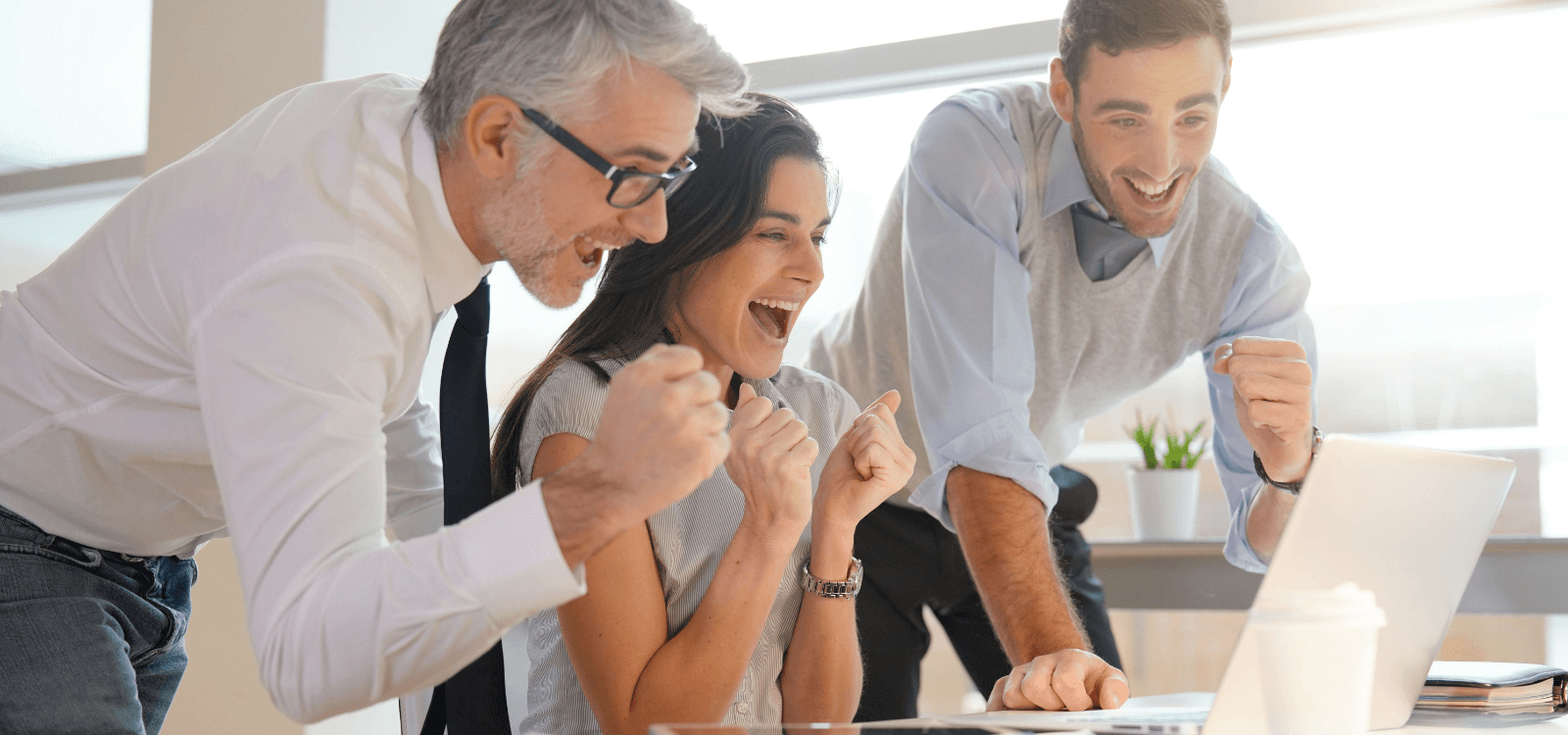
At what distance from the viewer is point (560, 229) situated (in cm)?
108

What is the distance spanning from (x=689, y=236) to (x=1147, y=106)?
0.69 m

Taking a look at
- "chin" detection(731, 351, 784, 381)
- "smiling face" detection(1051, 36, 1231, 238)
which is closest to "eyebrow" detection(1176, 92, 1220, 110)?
"smiling face" detection(1051, 36, 1231, 238)

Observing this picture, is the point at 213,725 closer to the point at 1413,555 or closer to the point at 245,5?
the point at 245,5

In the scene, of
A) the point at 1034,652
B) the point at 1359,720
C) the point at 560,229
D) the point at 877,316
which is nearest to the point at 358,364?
the point at 560,229

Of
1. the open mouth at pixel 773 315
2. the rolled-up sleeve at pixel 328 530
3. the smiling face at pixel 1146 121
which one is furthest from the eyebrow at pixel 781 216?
the rolled-up sleeve at pixel 328 530

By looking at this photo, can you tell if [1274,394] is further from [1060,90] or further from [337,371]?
[337,371]

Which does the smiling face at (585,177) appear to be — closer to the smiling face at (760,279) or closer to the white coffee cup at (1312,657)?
the smiling face at (760,279)

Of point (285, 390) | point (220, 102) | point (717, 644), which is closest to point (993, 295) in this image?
point (717, 644)

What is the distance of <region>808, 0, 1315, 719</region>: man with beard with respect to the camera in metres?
1.54

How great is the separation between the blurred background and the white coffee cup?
1.79 meters

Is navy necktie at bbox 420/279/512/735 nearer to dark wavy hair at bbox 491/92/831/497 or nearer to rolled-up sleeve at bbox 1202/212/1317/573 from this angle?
dark wavy hair at bbox 491/92/831/497

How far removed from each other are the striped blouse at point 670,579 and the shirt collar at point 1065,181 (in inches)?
29.3

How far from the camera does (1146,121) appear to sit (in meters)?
1.62

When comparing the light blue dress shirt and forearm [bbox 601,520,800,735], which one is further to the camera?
the light blue dress shirt
